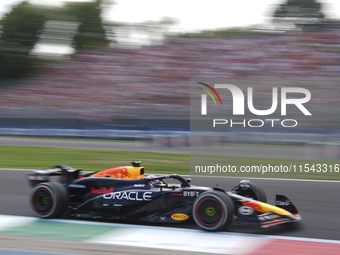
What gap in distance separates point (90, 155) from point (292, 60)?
360 inches

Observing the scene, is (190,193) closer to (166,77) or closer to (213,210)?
(213,210)

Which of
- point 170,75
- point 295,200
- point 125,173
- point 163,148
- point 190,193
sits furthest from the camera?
point 170,75

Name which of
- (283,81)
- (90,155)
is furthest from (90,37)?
(90,155)

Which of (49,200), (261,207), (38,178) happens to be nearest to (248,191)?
(261,207)

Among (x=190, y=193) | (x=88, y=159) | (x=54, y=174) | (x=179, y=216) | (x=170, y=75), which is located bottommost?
(x=88, y=159)

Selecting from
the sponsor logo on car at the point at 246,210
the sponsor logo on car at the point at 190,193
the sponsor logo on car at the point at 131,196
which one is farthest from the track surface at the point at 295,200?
the sponsor logo on car at the point at 131,196

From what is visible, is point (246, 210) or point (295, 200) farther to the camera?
point (295, 200)

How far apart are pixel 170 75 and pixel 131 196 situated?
1292 cm

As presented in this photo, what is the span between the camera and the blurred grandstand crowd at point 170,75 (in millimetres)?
15188

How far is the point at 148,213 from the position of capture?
4414mm

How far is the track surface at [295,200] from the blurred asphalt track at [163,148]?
123 inches

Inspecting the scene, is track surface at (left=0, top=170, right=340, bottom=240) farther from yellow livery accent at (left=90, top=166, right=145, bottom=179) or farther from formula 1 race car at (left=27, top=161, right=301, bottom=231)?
yellow livery accent at (left=90, top=166, right=145, bottom=179)

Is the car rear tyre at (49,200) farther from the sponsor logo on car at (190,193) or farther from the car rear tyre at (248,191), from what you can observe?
the car rear tyre at (248,191)

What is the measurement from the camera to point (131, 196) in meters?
4.45
